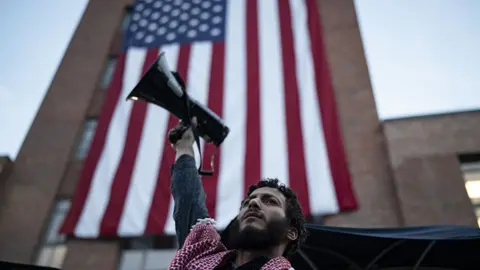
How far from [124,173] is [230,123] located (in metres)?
2.14

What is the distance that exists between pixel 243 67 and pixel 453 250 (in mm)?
5420

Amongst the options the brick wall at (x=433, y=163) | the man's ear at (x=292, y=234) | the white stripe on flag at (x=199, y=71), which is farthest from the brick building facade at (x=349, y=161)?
the man's ear at (x=292, y=234)

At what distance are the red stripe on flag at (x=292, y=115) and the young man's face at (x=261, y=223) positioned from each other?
440 centimetres

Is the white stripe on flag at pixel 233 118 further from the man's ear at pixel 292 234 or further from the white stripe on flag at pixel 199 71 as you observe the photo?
the man's ear at pixel 292 234

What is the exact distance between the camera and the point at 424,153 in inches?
275

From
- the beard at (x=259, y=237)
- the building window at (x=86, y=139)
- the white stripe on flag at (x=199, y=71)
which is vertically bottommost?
the beard at (x=259, y=237)

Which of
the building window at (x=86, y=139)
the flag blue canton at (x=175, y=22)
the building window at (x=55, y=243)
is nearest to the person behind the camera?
the building window at (x=55, y=243)

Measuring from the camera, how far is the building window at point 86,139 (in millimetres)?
8945

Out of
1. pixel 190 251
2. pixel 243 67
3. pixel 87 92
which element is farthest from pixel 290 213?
pixel 87 92

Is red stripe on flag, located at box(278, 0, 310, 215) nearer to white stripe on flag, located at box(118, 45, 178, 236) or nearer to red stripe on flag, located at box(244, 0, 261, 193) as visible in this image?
red stripe on flag, located at box(244, 0, 261, 193)

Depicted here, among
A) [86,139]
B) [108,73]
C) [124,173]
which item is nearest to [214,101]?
[124,173]

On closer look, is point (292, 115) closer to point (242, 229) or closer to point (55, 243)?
point (55, 243)

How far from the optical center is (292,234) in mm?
2480

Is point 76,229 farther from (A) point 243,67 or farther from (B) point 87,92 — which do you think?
(A) point 243,67
